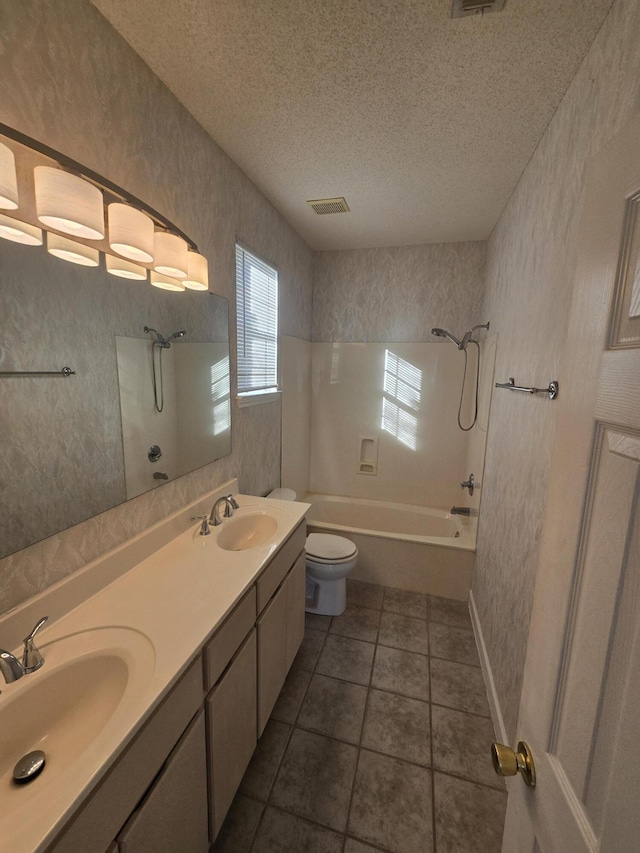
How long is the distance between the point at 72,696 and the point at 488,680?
1.85 m

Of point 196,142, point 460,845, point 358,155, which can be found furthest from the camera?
point 358,155

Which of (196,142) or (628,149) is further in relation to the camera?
(196,142)

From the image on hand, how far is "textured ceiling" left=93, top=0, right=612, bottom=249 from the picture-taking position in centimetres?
106

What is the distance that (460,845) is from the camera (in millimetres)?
1201

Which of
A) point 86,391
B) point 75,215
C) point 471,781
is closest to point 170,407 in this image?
point 86,391

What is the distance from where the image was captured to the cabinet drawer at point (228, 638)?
100 centimetres

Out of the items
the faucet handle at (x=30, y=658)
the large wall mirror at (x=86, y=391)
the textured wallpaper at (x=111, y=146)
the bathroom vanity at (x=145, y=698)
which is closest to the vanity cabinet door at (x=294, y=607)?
the bathroom vanity at (x=145, y=698)

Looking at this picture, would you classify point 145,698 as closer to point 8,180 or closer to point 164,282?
point 8,180

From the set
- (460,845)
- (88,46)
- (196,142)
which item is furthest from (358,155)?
(460,845)

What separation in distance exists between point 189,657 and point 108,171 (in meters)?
1.47

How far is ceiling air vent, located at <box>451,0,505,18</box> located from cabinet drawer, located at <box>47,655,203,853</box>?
200 cm

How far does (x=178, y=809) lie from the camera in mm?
896

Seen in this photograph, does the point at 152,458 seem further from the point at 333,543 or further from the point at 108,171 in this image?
the point at 333,543

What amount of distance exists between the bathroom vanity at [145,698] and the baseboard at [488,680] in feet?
3.31
